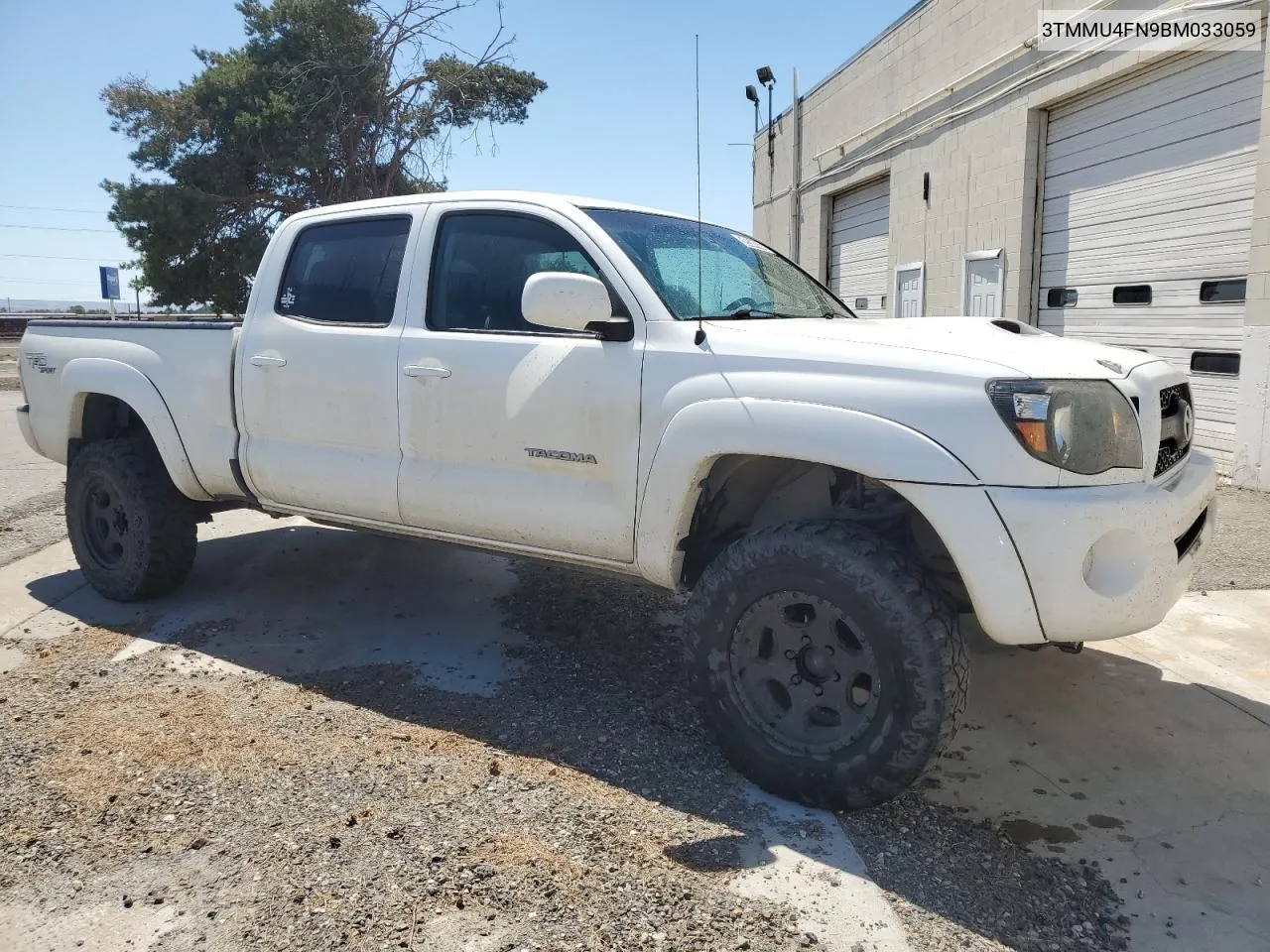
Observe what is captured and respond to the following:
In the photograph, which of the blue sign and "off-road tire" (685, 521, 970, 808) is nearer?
"off-road tire" (685, 521, 970, 808)

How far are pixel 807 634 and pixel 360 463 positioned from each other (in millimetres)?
2021

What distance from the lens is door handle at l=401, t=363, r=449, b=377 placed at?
363cm

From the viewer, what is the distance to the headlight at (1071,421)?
8.36ft

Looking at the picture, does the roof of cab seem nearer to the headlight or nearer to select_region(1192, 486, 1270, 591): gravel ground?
the headlight

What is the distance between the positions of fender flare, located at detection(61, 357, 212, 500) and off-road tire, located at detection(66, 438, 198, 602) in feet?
0.48

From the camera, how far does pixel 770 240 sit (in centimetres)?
1872

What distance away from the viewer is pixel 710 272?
3.67m

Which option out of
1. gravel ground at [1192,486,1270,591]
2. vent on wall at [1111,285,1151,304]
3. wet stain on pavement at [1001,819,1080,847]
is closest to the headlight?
wet stain on pavement at [1001,819,1080,847]

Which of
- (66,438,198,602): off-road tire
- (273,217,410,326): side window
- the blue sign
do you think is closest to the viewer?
(273,217,410,326): side window

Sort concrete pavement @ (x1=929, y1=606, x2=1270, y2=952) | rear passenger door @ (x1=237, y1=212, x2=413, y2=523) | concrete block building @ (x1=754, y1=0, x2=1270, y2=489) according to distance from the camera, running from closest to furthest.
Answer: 1. concrete pavement @ (x1=929, y1=606, x2=1270, y2=952)
2. rear passenger door @ (x1=237, y1=212, x2=413, y2=523)
3. concrete block building @ (x1=754, y1=0, x2=1270, y2=489)

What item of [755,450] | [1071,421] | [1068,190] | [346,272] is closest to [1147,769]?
[1071,421]

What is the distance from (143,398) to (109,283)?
28587 millimetres

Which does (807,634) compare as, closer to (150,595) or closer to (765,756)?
(765,756)

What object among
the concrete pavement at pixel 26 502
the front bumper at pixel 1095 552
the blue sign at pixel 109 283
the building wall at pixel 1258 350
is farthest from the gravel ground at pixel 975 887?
the blue sign at pixel 109 283
